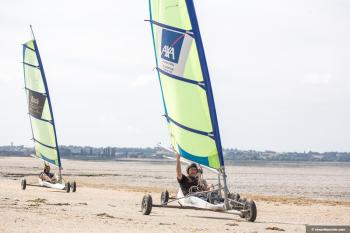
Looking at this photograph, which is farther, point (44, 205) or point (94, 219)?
point (44, 205)

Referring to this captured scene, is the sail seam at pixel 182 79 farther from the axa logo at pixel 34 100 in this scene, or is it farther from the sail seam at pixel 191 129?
the axa logo at pixel 34 100

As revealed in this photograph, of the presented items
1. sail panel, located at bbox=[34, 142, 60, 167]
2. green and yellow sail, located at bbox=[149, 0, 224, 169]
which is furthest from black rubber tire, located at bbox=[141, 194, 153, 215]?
sail panel, located at bbox=[34, 142, 60, 167]

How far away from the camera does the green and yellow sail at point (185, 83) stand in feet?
51.8

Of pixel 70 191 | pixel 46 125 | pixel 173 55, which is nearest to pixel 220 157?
pixel 173 55

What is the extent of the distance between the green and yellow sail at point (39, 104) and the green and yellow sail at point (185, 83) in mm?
14008

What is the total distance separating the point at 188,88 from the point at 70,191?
43.0 ft

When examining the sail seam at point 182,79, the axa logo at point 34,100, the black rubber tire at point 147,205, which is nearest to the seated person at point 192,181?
the black rubber tire at point 147,205

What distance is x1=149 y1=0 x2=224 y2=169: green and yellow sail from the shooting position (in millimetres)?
15789

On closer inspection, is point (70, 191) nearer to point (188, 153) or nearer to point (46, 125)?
point (46, 125)

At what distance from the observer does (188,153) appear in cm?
1666

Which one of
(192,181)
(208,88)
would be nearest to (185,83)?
(208,88)

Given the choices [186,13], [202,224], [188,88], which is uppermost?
[186,13]

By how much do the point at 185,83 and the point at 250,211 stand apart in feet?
12.0

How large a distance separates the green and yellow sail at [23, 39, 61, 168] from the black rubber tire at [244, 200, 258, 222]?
16.4 metres
